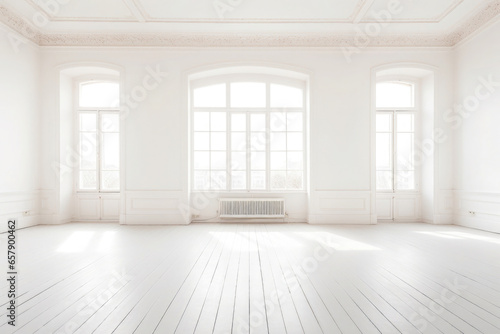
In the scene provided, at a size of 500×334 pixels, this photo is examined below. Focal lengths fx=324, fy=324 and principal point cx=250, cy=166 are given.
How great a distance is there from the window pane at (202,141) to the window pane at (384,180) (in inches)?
156

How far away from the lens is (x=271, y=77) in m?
7.38

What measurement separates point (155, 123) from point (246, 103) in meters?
2.08

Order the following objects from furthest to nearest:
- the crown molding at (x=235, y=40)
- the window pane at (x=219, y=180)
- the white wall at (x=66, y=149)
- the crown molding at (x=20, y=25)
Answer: the window pane at (x=219, y=180), the white wall at (x=66, y=149), the crown molding at (x=235, y=40), the crown molding at (x=20, y=25)

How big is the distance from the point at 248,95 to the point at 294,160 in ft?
6.00

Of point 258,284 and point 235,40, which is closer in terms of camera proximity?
point 258,284

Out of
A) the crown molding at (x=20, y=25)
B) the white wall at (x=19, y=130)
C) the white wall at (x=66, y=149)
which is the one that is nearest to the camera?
the crown molding at (x=20, y=25)

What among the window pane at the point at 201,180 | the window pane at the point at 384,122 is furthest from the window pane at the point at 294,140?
the window pane at the point at 201,180

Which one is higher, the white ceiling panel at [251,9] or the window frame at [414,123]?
the white ceiling panel at [251,9]

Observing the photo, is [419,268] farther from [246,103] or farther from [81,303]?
[246,103]

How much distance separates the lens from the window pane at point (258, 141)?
732 centimetres

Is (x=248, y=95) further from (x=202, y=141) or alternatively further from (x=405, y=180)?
(x=405, y=180)

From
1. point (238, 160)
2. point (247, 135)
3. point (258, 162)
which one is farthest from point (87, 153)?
point (258, 162)

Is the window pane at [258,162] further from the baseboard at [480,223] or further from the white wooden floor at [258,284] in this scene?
the baseboard at [480,223]

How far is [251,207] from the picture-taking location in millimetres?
6996
